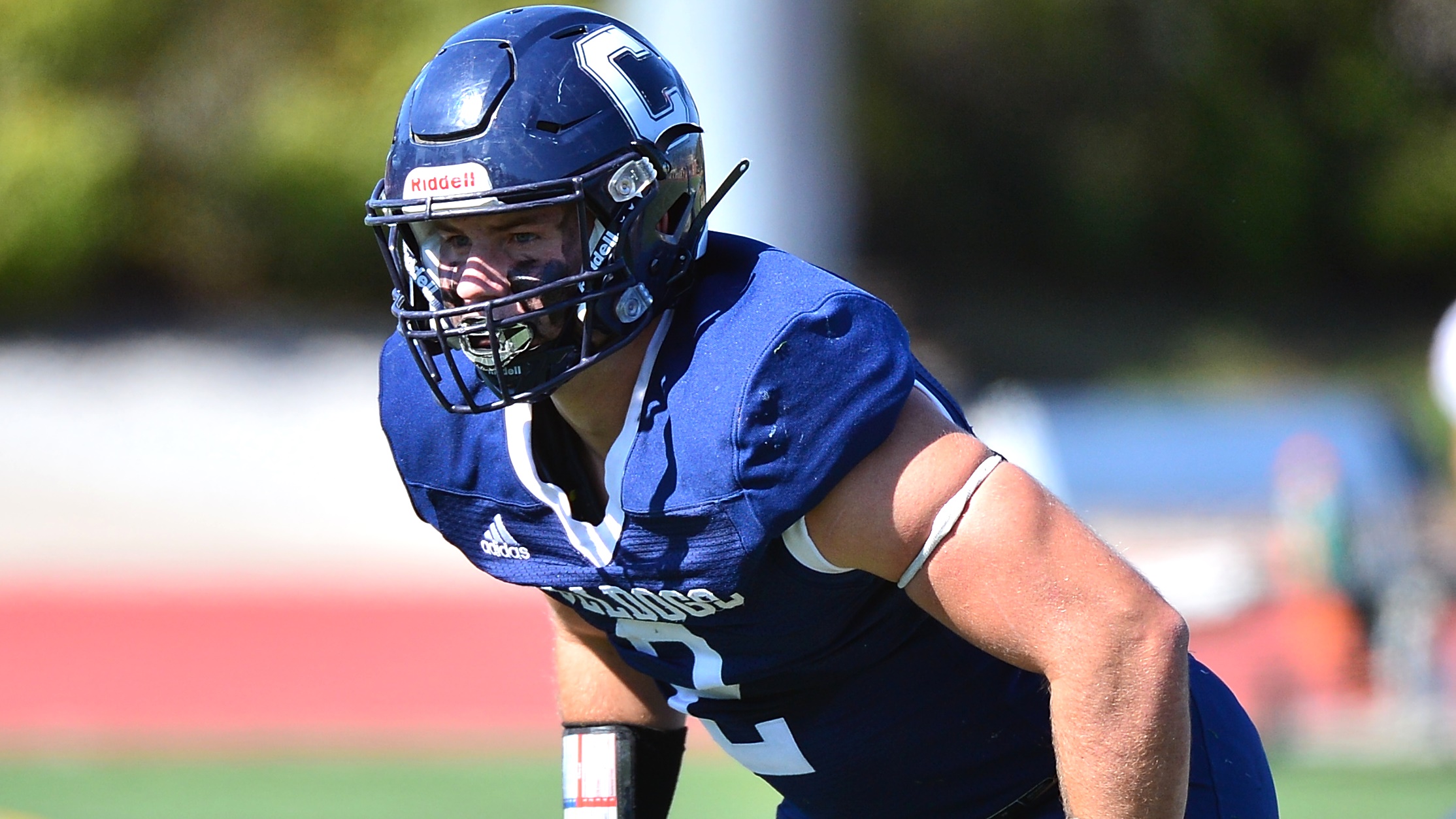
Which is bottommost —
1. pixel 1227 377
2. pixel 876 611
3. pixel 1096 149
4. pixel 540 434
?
pixel 1227 377

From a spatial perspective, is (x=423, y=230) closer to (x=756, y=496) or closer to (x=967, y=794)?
(x=756, y=496)

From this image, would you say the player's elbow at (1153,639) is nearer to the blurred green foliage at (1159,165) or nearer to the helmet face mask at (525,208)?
the helmet face mask at (525,208)

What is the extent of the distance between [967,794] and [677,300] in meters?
0.73

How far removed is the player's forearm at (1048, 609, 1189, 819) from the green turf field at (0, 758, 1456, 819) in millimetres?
3868

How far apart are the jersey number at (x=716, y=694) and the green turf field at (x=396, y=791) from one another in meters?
3.45

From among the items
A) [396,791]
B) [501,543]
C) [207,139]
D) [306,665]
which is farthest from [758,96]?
[207,139]

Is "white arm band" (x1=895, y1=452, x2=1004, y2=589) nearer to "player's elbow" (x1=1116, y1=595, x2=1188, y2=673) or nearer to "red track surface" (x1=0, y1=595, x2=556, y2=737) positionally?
"player's elbow" (x1=1116, y1=595, x2=1188, y2=673)

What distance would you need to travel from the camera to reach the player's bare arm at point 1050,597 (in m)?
1.74

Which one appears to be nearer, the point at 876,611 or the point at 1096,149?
the point at 876,611

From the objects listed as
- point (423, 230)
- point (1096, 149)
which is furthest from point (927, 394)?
point (1096, 149)

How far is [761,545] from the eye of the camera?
5.90ft

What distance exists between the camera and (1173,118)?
52.5 feet

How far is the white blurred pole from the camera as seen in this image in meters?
6.50

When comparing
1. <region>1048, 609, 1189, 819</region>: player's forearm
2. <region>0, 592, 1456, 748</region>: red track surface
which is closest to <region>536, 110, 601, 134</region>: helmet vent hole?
<region>1048, 609, 1189, 819</region>: player's forearm
